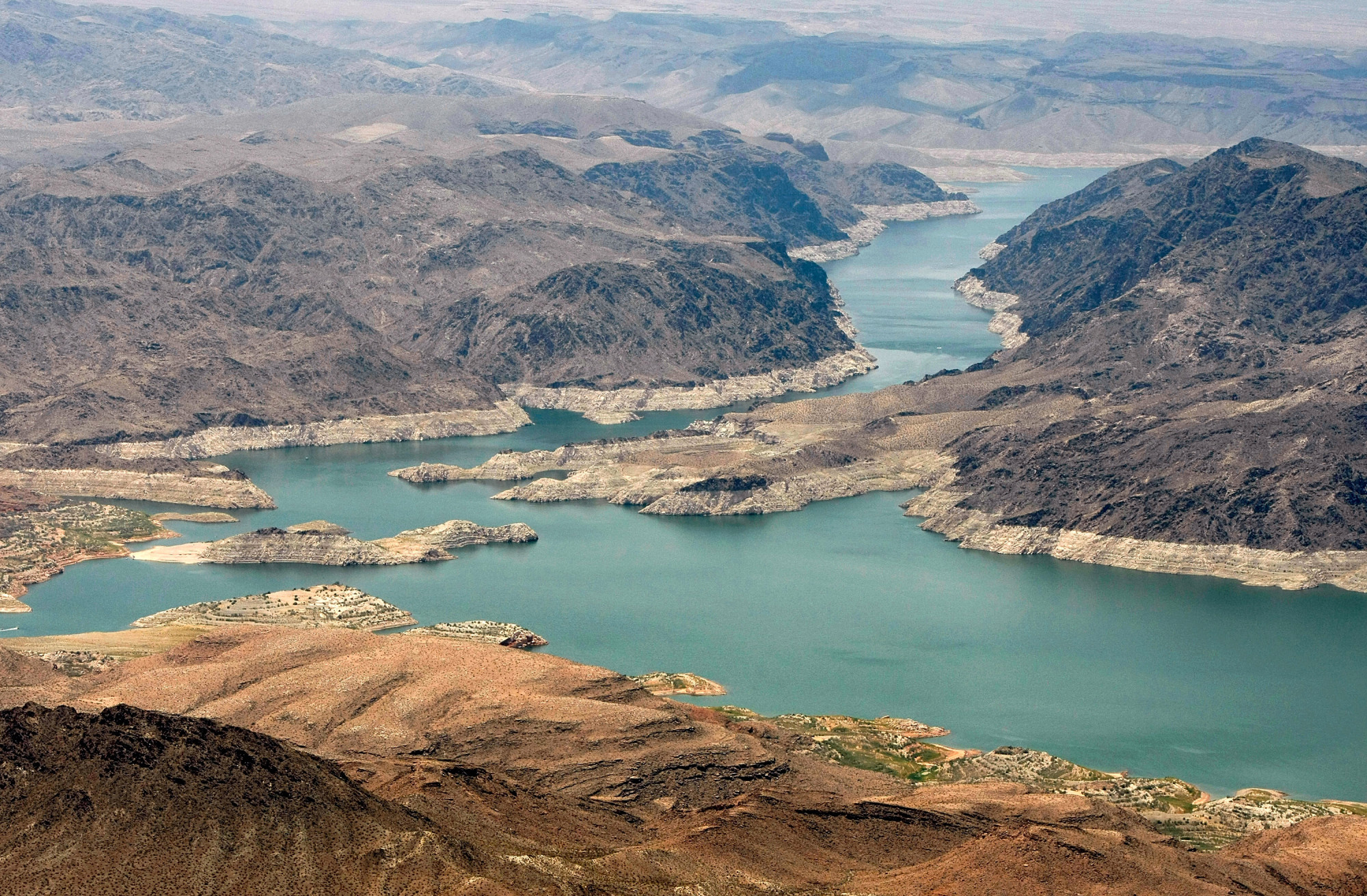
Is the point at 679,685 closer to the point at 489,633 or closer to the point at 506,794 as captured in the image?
the point at 489,633

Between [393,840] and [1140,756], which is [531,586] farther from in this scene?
[393,840]

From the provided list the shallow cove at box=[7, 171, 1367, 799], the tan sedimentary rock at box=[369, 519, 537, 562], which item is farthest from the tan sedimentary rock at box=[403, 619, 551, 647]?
the tan sedimentary rock at box=[369, 519, 537, 562]

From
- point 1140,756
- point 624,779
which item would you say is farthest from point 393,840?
point 1140,756

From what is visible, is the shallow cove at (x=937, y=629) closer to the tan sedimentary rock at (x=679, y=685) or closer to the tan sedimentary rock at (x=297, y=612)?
the tan sedimentary rock at (x=679, y=685)

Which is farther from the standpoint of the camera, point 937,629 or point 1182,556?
point 1182,556

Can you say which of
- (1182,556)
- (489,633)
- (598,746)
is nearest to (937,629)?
(1182,556)
